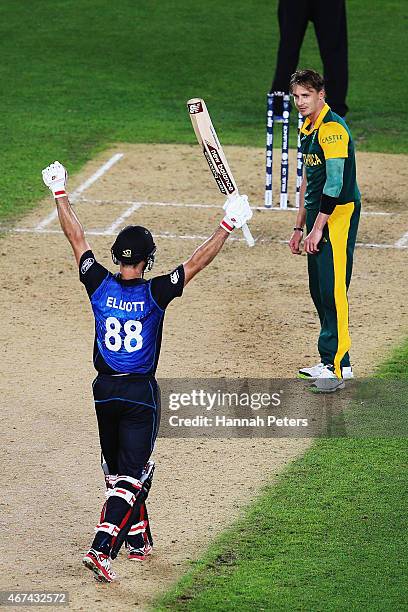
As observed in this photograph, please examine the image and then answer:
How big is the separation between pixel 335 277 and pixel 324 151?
1.06 metres

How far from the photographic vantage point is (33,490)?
915cm

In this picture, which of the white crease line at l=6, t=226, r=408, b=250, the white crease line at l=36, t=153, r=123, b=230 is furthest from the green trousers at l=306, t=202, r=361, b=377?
the white crease line at l=36, t=153, r=123, b=230

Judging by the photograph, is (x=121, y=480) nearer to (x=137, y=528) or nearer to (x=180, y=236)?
(x=137, y=528)

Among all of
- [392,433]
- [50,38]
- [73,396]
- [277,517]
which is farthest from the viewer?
[50,38]

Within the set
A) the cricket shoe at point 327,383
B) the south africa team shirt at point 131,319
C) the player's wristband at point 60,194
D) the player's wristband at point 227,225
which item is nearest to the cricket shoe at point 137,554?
the south africa team shirt at point 131,319

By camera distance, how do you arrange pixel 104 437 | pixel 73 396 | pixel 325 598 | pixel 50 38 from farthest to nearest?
pixel 50 38 < pixel 73 396 < pixel 104 437 < pixel 325 598

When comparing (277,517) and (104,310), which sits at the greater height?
(104,310)

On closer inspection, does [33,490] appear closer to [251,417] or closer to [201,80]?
[251,417]

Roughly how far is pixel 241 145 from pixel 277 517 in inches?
403

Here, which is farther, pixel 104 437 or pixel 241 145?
pixel 241 145

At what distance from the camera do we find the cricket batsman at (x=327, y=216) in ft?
34.0

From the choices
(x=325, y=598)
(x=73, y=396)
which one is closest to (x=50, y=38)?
(x=73, y=396)

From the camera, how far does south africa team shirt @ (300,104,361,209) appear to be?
1038 centimetres

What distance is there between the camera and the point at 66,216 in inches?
338
